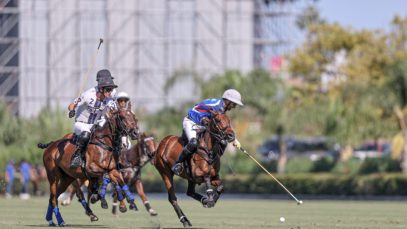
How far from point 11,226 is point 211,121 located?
158 inches

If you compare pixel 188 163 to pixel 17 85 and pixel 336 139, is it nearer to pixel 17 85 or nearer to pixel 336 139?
pixel 336 139

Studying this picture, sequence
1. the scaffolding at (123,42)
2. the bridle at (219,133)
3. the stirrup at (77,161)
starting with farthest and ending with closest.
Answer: the scaffolding at (123,42) < the stirrup at (77,161) < the bridle at (219,133)

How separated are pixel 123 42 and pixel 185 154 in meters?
61.3

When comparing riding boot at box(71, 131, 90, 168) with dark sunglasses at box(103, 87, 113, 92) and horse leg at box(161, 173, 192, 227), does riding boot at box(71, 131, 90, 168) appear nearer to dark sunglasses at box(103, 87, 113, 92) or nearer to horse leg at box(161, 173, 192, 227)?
dark sunglasses at box(103, 87, 113, 92)

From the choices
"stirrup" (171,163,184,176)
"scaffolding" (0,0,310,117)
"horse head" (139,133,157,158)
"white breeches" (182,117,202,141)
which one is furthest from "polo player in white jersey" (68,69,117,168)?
"scaffolding" (0,0,310,117)

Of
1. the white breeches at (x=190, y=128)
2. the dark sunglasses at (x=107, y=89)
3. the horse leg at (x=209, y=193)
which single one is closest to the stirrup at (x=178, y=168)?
the white breeches at (x=190, y=128)

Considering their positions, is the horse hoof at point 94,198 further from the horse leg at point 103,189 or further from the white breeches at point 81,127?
the white breeches at point 81,127

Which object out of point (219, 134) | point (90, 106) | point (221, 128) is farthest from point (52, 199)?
point (221, 128)

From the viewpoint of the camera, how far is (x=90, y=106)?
21406mm

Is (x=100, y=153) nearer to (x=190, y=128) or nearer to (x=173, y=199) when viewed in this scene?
(x=173, y=199)

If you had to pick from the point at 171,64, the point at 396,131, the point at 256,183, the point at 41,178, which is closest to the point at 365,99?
the point at 396,131

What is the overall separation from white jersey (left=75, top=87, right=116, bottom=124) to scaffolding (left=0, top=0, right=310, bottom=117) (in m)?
60.2

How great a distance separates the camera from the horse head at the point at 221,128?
788 inches

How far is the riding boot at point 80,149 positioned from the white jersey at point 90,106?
0.52 m
